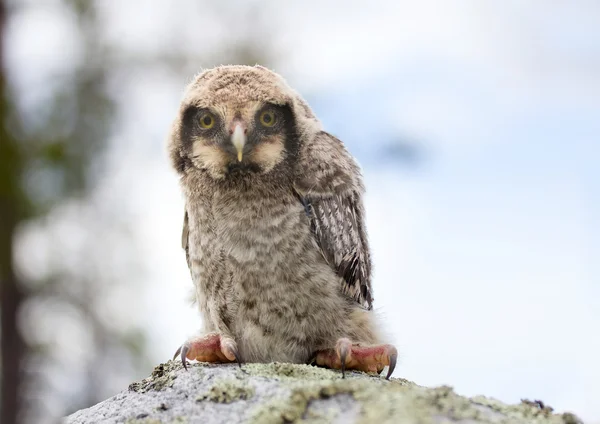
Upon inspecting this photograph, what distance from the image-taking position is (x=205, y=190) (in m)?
3.28

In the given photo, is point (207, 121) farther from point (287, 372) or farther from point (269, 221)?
point (287, 372)

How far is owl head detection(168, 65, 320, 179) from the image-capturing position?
316 centimetres

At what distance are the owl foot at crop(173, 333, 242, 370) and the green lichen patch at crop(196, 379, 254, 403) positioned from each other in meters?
0.58

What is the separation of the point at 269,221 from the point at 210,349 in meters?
0.63

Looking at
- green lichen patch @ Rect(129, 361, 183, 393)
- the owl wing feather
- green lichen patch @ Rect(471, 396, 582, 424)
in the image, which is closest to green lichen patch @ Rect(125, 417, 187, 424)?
green lichen patch @ Rect(129, 361, 183, 393)

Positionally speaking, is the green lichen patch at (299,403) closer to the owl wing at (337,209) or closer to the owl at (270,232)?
the owl at (270,232)

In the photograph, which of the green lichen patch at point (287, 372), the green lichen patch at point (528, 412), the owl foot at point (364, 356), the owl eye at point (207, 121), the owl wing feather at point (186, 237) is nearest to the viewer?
the green lichen patch at point (528, 412)

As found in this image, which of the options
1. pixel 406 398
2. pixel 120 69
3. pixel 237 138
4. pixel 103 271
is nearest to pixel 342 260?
pixel 237 138

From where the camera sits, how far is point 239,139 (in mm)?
3027

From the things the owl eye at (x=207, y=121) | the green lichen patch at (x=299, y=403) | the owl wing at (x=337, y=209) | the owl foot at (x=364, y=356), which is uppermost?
the owl eye at (x=207, y=121)

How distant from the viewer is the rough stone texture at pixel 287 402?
1988 millimetres

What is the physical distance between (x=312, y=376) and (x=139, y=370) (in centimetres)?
783

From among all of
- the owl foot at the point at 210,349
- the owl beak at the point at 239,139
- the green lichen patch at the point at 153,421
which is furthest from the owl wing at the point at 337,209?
the green lichen patch at the point at 153,421

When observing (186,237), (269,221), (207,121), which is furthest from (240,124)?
(186,237)
